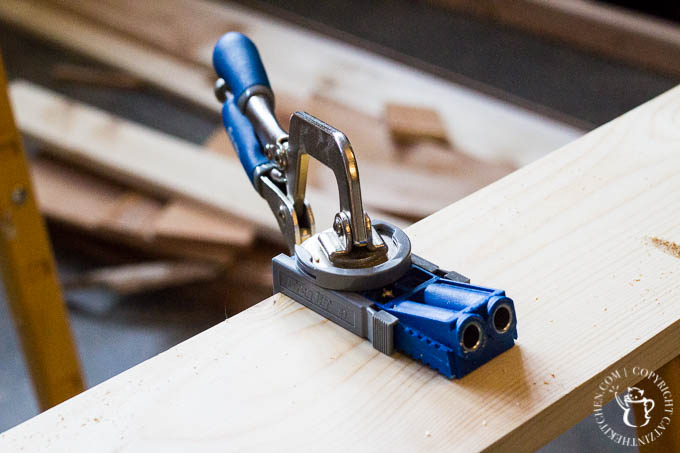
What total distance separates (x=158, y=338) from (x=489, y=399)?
179 centimetres

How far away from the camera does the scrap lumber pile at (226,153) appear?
2.34m

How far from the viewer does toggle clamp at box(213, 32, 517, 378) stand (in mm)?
735

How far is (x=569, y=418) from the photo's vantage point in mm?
748

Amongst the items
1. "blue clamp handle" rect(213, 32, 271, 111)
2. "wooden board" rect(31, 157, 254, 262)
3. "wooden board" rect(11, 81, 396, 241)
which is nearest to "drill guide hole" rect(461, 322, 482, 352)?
"blue clamp handle" rect(213, 32, 271, 111)

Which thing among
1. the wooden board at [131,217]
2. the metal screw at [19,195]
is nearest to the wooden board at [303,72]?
the wooden board at [131,217]

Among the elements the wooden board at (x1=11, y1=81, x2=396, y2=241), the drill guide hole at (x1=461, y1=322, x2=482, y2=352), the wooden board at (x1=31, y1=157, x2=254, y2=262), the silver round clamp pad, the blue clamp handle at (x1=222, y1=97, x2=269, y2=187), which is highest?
the blue clamp handle at (x1=222, y1=97, x2=269, y2=187)

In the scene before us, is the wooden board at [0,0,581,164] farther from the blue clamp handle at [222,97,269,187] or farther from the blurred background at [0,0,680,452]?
the blue clamp handle at [222,97,269,187]

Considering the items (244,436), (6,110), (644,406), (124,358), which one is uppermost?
(6,110)

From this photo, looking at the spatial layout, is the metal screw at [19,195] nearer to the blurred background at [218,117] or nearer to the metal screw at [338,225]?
the blurred background at [218,117]

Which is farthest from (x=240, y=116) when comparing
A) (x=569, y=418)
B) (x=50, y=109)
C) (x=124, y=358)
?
(x=50, y=109)

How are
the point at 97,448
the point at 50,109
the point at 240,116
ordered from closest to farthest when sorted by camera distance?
the point at 97,448 < the point at 240,116 < the point at 50,109

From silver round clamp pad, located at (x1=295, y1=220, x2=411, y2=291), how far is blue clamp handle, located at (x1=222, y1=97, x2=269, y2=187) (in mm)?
188

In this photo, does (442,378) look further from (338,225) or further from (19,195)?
(19,195)

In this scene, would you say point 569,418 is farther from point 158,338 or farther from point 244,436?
point 158,338
